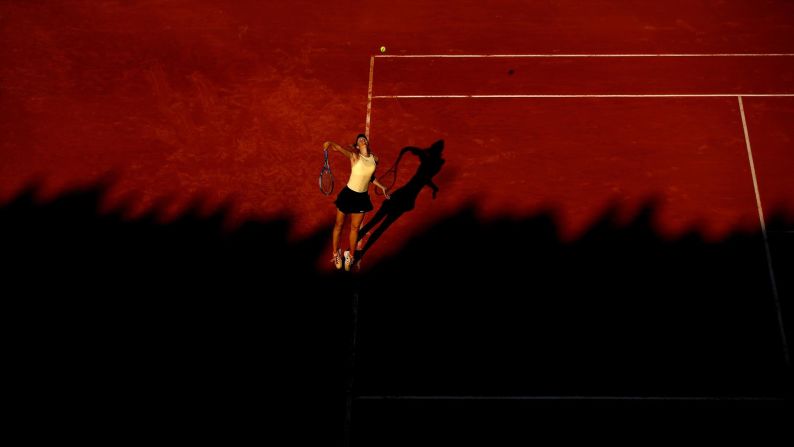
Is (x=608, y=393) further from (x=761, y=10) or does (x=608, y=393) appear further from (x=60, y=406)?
(x=761, y=10)

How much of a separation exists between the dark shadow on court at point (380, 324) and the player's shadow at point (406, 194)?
0.49 metres

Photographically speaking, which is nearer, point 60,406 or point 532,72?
point 60,406

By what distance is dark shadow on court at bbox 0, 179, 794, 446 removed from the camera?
6.64m

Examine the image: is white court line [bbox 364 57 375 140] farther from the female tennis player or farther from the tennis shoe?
the tennis shoe

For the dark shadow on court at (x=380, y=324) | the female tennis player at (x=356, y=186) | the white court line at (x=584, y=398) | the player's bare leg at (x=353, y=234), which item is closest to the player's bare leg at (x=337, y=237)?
the female tennis player at (x=356, y=186)

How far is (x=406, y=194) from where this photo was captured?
8.59 metres

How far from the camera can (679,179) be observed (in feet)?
28.1

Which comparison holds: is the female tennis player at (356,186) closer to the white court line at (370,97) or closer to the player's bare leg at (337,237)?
the player's bare leg at (337,237)

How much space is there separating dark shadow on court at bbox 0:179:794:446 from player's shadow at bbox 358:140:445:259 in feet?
1.62

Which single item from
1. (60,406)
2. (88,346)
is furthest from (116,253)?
(60,406)

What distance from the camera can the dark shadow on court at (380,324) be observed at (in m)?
6.64

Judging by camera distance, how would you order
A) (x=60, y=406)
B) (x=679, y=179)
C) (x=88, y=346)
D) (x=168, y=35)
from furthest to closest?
(x=168, y=35)
(x=679, y=179)
(x=88, y=346)
(x=60, y=406)

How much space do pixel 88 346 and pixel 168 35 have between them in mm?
6178

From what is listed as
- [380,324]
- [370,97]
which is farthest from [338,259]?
[370,97]
